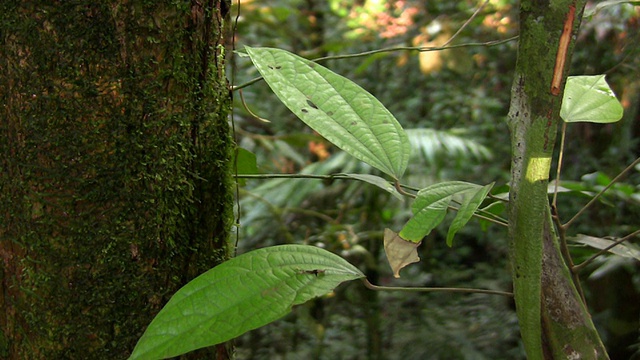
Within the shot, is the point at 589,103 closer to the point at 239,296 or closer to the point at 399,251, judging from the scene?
the point at 399,251

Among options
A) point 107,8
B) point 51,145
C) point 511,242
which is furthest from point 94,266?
point 511,242

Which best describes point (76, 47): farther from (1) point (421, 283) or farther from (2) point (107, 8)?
(1) point (421, 283)

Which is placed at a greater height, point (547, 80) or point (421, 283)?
point (547, 80)

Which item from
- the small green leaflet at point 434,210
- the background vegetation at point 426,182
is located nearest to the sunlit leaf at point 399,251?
the small green leaflet at point 434,210

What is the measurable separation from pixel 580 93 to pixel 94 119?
0.61m

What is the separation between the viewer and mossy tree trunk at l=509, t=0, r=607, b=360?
1.86 ft

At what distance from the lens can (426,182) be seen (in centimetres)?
261

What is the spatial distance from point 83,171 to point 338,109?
276 millimetres

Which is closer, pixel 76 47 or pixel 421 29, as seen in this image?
pixel 76 47

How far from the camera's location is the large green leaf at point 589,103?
0.75 meters

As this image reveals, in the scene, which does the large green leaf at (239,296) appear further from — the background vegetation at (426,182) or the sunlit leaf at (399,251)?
the background vegetation at (426,182)

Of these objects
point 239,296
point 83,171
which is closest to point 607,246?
point 239,296

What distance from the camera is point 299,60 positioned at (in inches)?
25.2

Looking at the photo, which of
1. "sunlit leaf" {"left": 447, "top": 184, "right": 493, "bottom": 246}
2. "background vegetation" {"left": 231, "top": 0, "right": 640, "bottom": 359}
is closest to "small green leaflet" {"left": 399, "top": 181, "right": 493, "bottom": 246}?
"sunlit leaf" {"left": 447, "top": 184, "right": 493, "bottom": 246}
